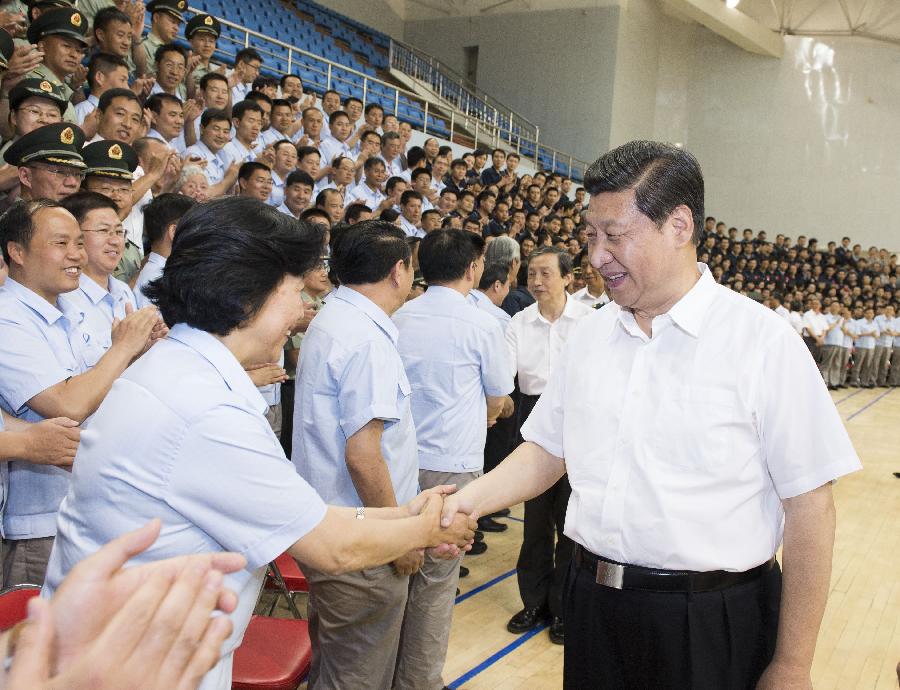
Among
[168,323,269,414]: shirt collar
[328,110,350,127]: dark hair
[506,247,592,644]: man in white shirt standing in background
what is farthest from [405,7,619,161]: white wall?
[168,323,269,414]: shirt collar

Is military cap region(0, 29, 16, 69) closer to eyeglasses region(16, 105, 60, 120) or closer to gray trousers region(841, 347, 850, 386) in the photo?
eyeglasses region(16, 105, 60, 120)

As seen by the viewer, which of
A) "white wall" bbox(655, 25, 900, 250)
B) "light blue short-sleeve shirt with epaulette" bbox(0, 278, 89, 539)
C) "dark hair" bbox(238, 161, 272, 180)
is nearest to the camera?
"light blue short-sleeve shirt with epaulette" bbox(0, 278, 89, 539)

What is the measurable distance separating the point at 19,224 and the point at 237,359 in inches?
56.0

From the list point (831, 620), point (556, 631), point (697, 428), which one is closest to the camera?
point (697, 428)

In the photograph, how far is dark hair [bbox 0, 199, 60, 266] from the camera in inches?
95.3

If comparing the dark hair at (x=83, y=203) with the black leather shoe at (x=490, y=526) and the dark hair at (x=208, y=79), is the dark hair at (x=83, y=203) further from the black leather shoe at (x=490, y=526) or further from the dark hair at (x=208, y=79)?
the dark hair at (x=208, y=79)

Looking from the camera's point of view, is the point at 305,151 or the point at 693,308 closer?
the point at 693,308

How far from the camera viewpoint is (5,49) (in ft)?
12.0

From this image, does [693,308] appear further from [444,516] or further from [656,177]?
[444,516]

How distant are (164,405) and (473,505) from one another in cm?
96

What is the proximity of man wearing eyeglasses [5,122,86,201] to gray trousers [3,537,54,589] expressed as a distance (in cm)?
158

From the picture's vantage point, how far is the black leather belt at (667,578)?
1.59 m

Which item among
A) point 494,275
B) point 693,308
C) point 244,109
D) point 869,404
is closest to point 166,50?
point 244,109

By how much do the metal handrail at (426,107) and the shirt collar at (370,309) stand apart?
844 centimetres
